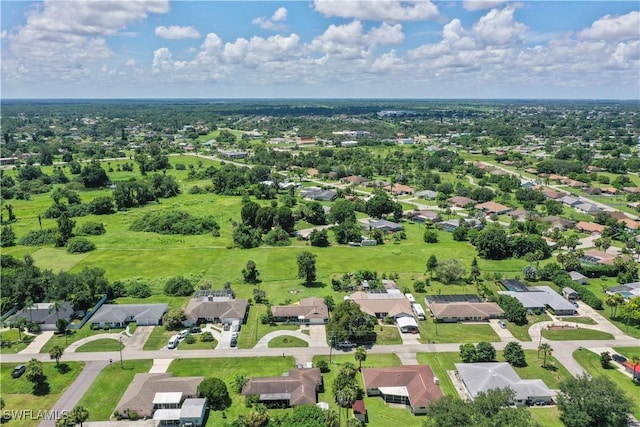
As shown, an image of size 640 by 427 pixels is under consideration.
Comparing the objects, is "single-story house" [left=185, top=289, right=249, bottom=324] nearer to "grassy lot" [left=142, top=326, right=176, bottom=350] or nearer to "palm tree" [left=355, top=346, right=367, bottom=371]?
"grassy lot" [left=142, top=326, right=176, bottom=350]

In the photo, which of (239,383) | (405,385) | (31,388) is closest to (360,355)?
(405,385)

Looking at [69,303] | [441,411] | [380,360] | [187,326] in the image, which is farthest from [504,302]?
[69,303]

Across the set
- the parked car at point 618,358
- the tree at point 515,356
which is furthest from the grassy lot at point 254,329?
the parked car at point 618,358

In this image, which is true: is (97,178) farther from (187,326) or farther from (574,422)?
(574,422)

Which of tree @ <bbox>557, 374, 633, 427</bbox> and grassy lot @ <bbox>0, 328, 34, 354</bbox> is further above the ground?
tree @ <bbox>557, 374, 633, 427</bbox>

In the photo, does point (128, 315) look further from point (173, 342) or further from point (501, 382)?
point (501, 382)

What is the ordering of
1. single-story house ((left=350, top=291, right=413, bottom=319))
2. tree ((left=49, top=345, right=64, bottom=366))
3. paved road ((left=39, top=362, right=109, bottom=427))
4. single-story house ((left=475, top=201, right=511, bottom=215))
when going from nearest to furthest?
1. paved road ((left=39, top=362, right=109, bottom=427))
2. tree ((left=49, top=345, right=64, bottom=366))
3. single-story house ((left=350, top=291, right=413, bottom=319))
4. single-story house ((left=475, top=201, right=511, bottom=215))

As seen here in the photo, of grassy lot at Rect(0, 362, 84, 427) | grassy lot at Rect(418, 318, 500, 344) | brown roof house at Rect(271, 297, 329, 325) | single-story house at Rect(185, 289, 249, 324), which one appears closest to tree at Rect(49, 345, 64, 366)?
grassy lot at Rect(0, 362, 84, 427)
